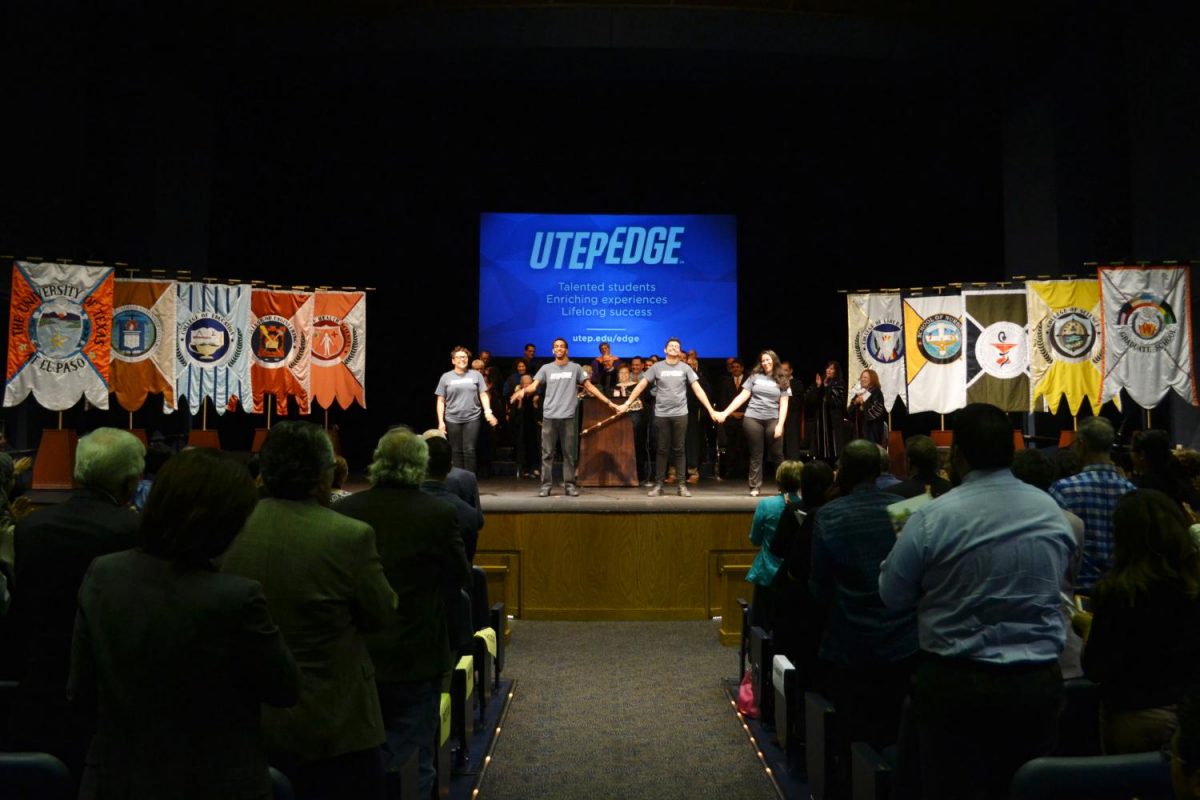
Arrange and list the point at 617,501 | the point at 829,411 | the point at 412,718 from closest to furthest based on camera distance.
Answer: the point at 412,718 < the point at 617,501 < the point at 829,411

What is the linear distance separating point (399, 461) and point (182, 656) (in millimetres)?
1445

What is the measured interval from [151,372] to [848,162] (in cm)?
962

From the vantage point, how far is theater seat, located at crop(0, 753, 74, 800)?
2006mm

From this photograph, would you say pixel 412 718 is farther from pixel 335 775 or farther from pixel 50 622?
pixel 50 622

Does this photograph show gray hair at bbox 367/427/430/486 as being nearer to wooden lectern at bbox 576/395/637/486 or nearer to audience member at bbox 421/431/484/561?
audience member at bbox 421/431/484/561

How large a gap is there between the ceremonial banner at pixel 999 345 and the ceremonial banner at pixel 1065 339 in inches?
9.1

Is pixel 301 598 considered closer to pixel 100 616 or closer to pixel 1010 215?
pixel 100 616

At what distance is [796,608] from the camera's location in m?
4.14

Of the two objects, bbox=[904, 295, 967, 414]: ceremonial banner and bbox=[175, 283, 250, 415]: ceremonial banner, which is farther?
bbox=[904, 295, 967, 414]: ceremonial banner

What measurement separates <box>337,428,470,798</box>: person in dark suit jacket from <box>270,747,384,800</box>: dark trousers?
0.66 metres

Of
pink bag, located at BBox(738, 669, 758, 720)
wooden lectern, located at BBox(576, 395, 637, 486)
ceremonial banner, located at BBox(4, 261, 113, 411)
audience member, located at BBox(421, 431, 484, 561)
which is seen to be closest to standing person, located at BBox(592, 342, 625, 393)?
wooden lectern, located at BBox(576, 395, 637, 486)

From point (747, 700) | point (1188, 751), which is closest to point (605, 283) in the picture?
point (747, 700)

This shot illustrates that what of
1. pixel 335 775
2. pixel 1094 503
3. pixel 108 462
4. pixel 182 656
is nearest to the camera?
pixel 182 656

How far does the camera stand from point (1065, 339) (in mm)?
9750
